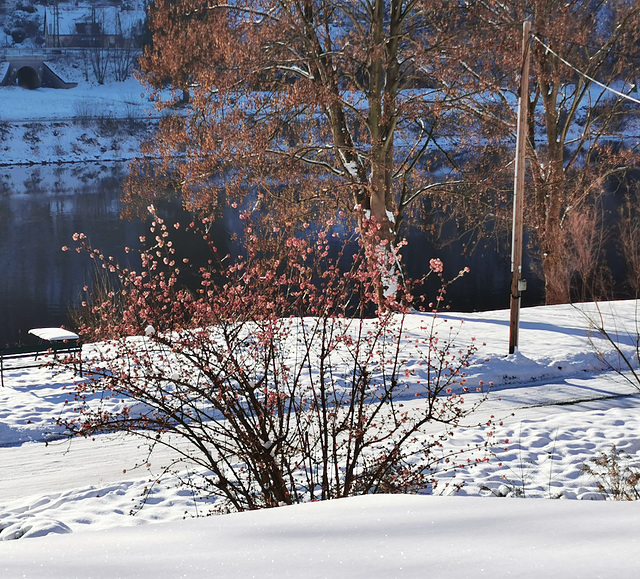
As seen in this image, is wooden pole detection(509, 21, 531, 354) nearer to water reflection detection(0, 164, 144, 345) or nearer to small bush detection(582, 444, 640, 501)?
small bush detection(582, 444, 640, 501)

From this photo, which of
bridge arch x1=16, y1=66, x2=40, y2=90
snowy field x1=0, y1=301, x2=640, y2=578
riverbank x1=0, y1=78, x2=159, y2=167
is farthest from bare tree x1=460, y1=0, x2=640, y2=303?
bridge arch x1=16, y1=66, x2=40, y2=90

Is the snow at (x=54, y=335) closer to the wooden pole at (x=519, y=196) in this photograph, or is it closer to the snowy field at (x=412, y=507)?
the snowy field at (x=412, y=507)

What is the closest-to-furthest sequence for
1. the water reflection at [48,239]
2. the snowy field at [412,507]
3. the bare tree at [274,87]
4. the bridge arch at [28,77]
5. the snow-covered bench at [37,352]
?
the snowy field at [412,507] < the snow-covered bench at [37,352] < the bare tree at [274,87] < the water reflection at [48,239] < the bridge arch at [28,77]

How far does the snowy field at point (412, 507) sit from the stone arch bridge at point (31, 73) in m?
80.8

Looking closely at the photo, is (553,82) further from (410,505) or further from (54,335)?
(410,505)

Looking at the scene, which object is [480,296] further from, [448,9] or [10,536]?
[10,536]

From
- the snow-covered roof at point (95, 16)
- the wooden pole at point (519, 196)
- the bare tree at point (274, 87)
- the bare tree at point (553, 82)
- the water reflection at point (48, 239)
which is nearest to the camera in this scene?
the wooden pole at point (519, 196)

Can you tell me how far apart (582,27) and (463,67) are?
391 cm

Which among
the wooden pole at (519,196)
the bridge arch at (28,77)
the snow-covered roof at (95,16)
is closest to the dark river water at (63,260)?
the wooden pole at (519,196)

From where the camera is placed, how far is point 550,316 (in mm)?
16594

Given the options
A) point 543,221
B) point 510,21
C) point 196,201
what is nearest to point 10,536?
point 196,201

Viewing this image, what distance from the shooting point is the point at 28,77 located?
296 feet

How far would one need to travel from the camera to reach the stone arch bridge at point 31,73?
85.7 meters

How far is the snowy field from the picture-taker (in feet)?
7.80
